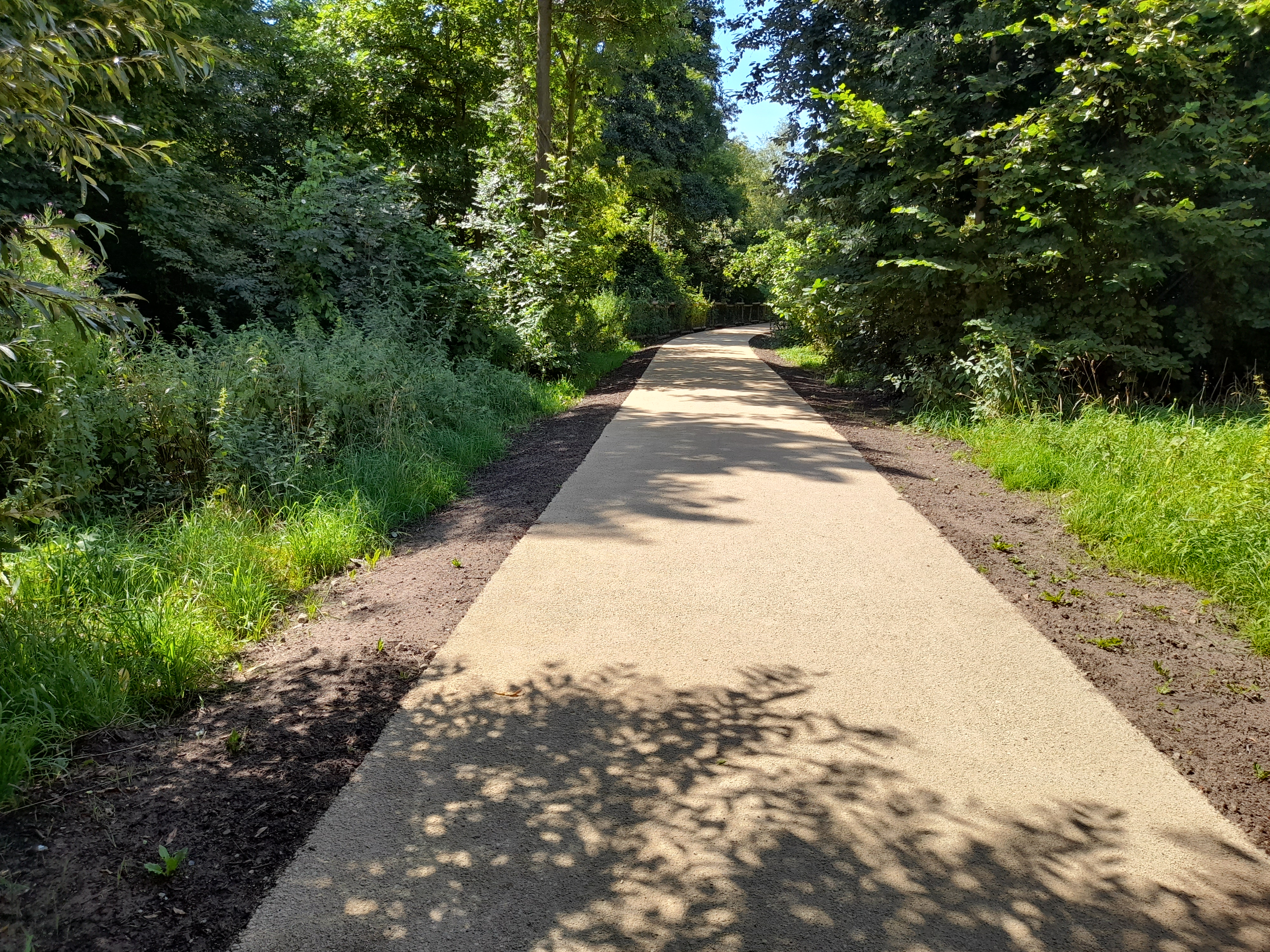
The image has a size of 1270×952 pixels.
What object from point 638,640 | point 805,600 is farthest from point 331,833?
point 805,600

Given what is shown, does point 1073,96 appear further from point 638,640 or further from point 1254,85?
point 638,640

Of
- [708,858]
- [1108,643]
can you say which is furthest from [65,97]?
[1108,643]

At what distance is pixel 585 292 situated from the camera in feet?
54.5

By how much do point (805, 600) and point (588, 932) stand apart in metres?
2.88

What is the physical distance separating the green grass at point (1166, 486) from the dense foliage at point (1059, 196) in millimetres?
1656

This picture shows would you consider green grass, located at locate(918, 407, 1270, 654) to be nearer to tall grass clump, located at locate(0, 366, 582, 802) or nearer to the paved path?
the paved path

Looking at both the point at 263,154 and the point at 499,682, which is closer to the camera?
the point at 499,682

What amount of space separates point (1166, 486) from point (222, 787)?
6615 mm

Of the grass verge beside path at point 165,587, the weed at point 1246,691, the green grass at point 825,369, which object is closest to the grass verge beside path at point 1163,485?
the weed at point 1246,691

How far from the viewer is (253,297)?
1125cm

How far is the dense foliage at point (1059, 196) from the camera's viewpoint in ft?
30.9

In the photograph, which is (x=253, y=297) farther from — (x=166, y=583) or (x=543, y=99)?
(x=543, y=99)

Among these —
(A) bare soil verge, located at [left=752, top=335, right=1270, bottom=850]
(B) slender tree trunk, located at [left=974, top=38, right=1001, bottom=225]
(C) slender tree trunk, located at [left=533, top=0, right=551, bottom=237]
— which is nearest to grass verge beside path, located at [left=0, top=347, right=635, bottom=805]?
(A) bare soil verge, located at [left=752, top=335, right=1270, bottom=850]

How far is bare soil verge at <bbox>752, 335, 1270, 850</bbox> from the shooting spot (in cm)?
346
